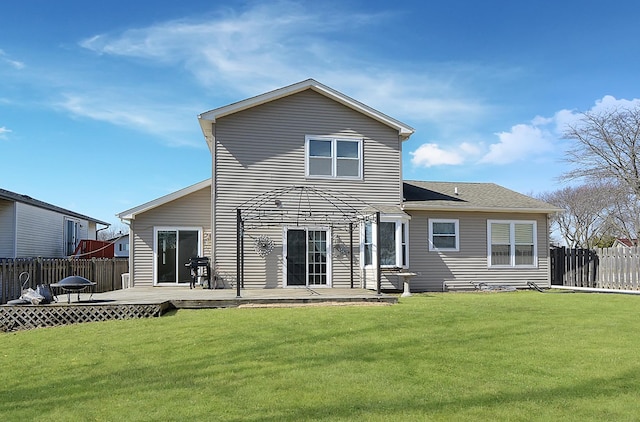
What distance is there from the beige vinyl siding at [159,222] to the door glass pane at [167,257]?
0.26m

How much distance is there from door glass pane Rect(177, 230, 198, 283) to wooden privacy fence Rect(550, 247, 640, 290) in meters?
13.5

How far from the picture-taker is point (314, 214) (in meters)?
17.1

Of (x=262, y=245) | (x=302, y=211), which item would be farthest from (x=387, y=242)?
(x=262, y=245)

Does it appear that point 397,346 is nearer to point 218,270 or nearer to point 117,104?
point 218,270

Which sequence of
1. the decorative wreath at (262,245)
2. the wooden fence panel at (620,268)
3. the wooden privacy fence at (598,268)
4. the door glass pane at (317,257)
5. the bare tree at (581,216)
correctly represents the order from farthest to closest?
the bare tree at (581,216)
the wooden privacy fence at (598,268)
the wooden fence panel at (620,268)
the door glass pane at (317,257)
the decorative wreath at (262,245)

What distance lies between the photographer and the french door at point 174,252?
1775cm

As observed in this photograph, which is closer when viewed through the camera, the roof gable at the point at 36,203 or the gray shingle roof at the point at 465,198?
the gray shingle roof at the point at 465,198

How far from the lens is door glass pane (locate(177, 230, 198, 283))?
17859mm

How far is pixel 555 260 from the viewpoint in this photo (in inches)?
800

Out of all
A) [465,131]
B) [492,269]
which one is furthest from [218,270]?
[465,131]

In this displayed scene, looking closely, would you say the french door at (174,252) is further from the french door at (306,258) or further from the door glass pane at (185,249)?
the french door at (306,258)

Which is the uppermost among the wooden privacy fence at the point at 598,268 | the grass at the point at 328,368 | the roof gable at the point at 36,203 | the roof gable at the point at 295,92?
the roof gable at the point at 295,92

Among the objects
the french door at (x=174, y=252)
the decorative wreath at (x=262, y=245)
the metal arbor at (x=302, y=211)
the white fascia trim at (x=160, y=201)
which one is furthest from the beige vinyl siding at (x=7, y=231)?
the decorative wreath at (x=262, y=245)

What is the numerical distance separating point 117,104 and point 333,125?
7477mm
